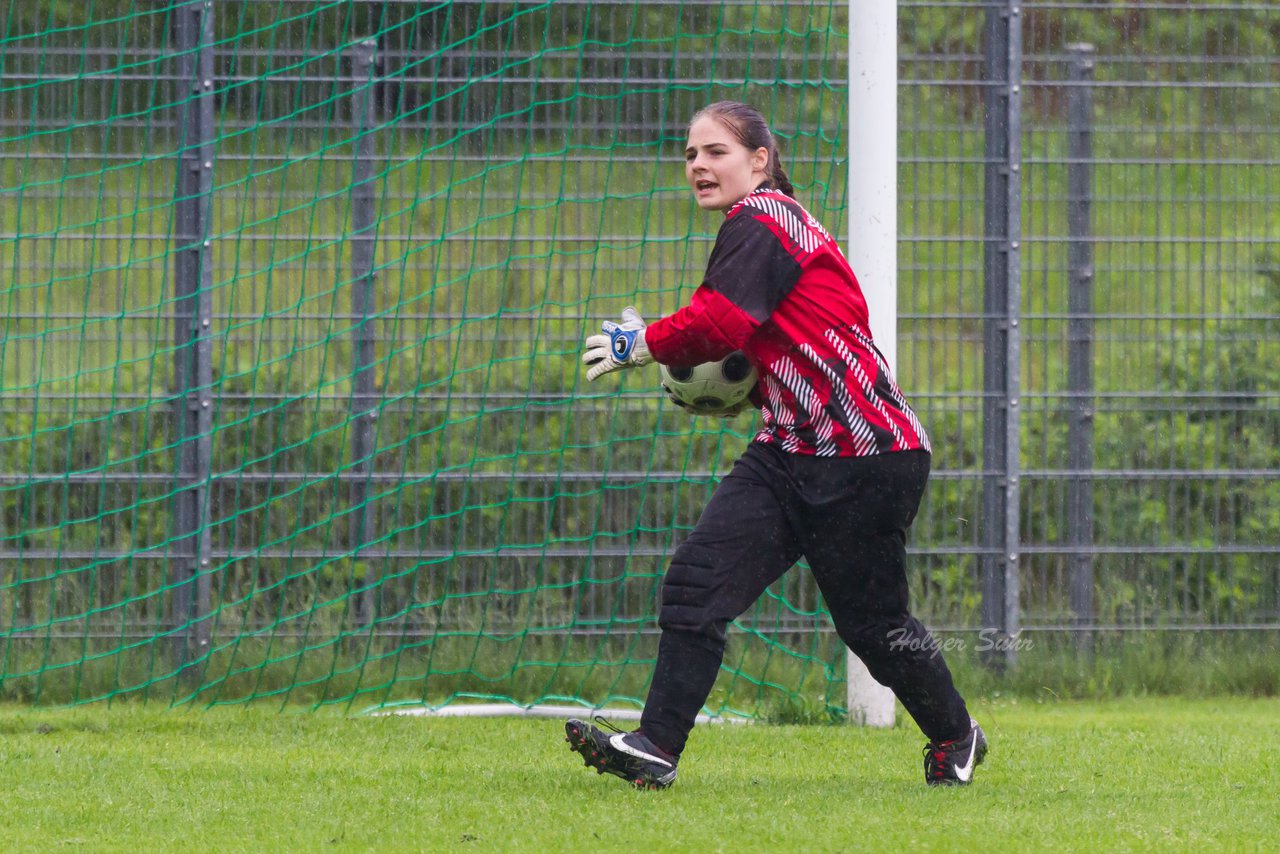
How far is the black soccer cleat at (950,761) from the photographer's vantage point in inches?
181

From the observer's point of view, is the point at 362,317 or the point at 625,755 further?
the point at 362,317

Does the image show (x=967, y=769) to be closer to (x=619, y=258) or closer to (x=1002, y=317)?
(x=1002, y=317)

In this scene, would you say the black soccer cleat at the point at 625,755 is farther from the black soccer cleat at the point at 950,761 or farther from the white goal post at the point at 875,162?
the white goal post at the point at 875,162

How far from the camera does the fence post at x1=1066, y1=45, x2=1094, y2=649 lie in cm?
695

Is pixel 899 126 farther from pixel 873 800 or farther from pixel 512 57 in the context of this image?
pixel 873 800

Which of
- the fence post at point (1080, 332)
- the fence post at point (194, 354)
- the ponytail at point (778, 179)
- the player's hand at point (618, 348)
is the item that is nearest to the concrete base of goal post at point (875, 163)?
the ponytail at point (778, 179)

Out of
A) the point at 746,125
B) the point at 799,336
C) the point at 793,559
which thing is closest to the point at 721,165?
the point at 746,125

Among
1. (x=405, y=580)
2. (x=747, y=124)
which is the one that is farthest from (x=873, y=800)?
(x=405, y=580)

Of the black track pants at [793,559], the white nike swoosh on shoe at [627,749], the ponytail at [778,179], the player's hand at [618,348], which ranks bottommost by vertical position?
the white nike swoosh on shoe at [627,749]

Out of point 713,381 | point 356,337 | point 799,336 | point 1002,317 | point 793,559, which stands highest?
point 1002,317

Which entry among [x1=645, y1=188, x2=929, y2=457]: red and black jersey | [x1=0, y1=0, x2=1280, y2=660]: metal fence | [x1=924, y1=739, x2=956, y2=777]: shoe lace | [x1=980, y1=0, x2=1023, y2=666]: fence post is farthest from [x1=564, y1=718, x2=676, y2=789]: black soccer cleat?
[x1=980, y1=0, x2=1023, y2=666]: fence post

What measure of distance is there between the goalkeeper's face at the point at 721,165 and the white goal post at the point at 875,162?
3.91ft

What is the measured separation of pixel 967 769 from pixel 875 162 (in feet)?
6.82

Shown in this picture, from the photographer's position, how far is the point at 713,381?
14.9 feet
